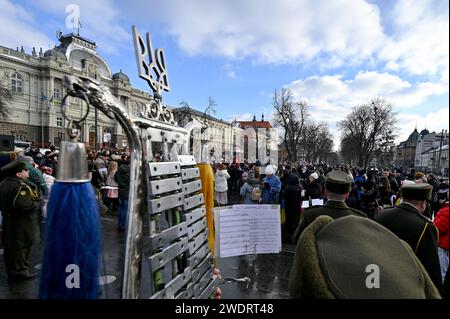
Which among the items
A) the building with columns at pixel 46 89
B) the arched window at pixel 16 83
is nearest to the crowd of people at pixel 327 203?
the building with columns at pixel 46 89

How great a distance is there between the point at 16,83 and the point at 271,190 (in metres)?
50.9

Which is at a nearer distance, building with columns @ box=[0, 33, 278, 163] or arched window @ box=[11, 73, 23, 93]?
building with columns @ box=[0, 33, 278, 163]

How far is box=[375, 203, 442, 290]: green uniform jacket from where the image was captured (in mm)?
2264

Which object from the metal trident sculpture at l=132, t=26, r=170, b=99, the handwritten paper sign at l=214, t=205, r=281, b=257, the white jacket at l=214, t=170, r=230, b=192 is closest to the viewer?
the metal trident sculpture at l=132, t=26, r=170, b=99

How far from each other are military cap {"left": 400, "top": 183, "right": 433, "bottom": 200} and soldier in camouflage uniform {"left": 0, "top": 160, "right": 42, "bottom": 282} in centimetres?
520

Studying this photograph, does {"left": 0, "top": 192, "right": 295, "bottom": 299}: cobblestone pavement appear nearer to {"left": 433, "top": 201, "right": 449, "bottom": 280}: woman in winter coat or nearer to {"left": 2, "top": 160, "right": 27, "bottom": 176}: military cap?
{"left": 2, "top": 160, "right": 27, "bottom": 176}: military cap

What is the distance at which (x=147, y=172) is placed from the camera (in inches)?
70.0

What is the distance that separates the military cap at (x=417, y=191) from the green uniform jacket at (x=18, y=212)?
5203mm

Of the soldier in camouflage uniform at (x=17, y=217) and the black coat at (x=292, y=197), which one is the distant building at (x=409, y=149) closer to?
the black coat at (x=292, y=197)

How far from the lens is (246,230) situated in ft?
12.9

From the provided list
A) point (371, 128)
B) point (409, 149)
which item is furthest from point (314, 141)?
point (409, 149)

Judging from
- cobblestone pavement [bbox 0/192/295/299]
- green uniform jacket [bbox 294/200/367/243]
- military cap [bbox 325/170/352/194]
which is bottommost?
cobblestone pavement [bbox 0/192/295/299]

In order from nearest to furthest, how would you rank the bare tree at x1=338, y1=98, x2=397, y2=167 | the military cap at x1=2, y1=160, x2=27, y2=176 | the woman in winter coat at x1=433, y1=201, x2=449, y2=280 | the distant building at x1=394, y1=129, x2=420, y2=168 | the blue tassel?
the blue tassel < the woman in winter coat at x1=433, y1=201, x2=449, y2=280 < the military cap at x1=2, y1=160, x2=27, y2=176 < the bare tree at x1=338, y1=98, x2=397, y2=167 < the distant building at x1=394, y1=129, x2=420, y2=168

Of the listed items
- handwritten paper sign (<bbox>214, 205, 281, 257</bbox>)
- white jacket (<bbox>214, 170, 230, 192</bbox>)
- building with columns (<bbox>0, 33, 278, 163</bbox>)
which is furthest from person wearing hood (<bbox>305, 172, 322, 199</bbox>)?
building with columns (<bbox>0, 33, 278, 163</bbox>)
